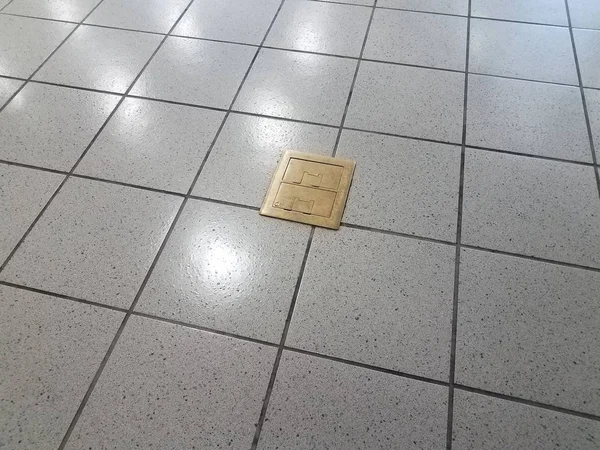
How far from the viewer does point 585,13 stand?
6.48 ft

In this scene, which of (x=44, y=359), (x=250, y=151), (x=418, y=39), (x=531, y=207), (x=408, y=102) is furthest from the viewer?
(x=418, y=39)

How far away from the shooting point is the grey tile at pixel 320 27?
6.16ft

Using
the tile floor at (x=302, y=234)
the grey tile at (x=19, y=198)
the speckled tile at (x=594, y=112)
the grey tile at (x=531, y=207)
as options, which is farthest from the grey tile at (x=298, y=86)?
the speckled tile at (x=594, y=112)

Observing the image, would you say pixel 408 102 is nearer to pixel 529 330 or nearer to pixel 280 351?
pixel 529 330

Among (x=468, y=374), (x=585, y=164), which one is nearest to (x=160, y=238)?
(x=468, y=374)

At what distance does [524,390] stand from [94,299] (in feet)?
3.66

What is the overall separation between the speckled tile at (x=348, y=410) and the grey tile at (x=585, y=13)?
1743mm

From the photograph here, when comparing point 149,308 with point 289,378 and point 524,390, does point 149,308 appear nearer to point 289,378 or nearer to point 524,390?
point 289,378

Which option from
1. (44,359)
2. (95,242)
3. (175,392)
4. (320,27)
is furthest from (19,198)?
(320,27)

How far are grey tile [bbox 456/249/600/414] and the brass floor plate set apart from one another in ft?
1.35

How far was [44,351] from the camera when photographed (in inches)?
45.1

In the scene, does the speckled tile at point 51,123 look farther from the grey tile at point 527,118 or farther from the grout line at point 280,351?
the grey tile at point 527,118

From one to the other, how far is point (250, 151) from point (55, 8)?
1.34 m

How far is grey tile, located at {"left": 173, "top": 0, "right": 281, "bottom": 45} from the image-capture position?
194 cm
